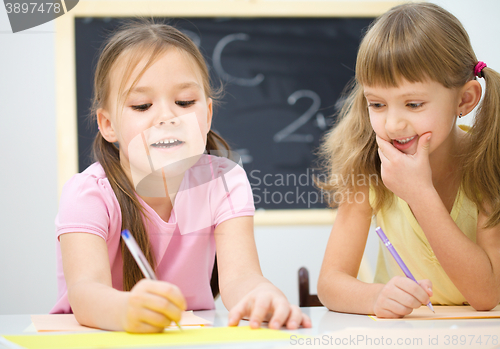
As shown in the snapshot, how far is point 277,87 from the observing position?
194 cm

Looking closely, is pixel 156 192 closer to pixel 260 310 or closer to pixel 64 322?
pixel 64 322

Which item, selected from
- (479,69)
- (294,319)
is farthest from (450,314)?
(479,69)

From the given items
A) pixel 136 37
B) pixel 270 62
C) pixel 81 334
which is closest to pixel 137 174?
pixel 136 37

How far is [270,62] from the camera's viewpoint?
1.94 m

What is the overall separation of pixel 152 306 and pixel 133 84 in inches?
17.8

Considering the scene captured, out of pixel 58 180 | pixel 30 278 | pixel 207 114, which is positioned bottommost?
pixel 30 278

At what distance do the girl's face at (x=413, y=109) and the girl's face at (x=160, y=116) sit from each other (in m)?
0.32

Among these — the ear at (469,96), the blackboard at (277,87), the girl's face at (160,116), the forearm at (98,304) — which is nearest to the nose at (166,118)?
the girl's face at (160,116)

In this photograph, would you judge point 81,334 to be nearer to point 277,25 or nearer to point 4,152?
point 4,152

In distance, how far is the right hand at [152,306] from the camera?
1.51 ft

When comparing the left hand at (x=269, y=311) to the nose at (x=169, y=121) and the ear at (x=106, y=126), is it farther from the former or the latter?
the ear at (x=106, y=126)

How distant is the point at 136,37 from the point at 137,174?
267mm

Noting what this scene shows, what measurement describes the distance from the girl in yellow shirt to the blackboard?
0.98 metres

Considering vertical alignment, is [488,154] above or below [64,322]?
above
